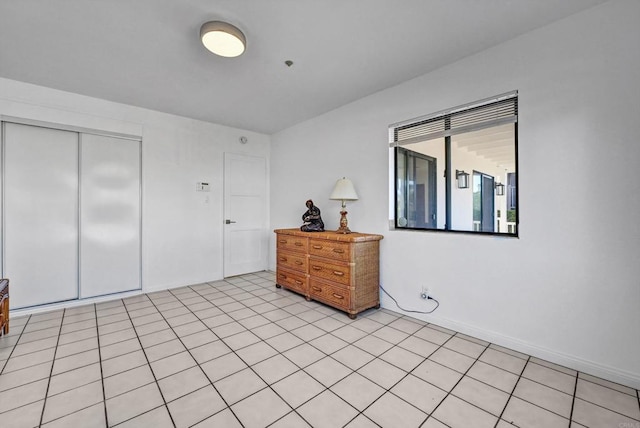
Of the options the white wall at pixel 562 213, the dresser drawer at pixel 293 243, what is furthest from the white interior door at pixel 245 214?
the white wall at pixel 562 213

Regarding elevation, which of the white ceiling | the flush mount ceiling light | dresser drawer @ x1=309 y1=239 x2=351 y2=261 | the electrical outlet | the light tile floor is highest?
the white ceiling

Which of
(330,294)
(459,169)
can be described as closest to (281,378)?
(330,294)

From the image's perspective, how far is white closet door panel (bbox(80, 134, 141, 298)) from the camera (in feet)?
11.3

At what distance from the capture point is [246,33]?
7.07ft

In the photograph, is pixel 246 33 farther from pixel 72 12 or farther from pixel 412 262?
pixel 412 262

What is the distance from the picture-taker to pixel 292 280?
12.2ft

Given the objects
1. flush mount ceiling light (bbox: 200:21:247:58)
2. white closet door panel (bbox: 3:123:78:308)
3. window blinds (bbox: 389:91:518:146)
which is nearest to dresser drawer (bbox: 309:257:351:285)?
window blinds (bbox: 389:91:518:146)

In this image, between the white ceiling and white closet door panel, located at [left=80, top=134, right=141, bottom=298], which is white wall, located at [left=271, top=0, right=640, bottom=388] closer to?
the white ceiling

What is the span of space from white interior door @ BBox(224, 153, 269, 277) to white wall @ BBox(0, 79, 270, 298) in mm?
140

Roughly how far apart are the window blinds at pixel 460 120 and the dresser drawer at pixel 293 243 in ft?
5.32

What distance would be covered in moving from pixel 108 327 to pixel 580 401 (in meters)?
3.84

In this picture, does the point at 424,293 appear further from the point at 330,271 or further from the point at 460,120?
the point at 460,120

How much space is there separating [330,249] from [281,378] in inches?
59.1

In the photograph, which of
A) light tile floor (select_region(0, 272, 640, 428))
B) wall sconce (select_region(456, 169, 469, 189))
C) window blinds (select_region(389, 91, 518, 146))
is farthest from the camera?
wall sconce (select_region(456, 169, 469, 189))
